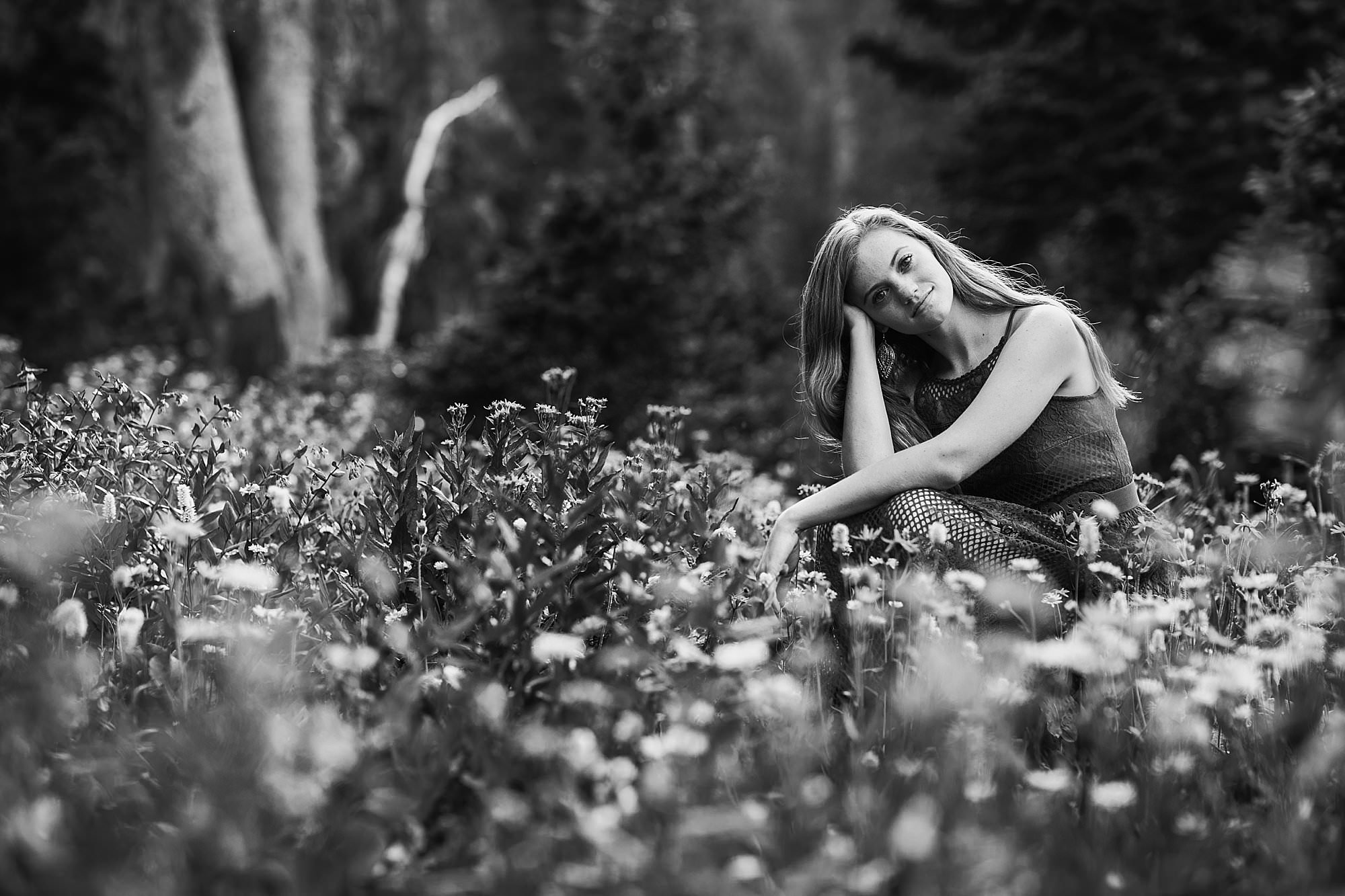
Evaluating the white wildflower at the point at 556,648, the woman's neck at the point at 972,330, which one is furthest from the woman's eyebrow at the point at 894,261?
the white wildflower at the point at 556,648

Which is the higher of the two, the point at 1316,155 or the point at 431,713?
the point at 431,713

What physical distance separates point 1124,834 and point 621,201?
691 centimetres

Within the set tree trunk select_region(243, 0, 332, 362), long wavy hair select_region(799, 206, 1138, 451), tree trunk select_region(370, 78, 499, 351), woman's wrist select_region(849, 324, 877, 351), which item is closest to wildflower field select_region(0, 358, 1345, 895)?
long wavy hair select_region(799, 206, 1138, 451)

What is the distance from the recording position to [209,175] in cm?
891

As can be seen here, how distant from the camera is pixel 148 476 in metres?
3.01

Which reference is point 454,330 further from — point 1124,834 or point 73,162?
point 73,162

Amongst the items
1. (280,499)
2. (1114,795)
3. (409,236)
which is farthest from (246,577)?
(409,236)

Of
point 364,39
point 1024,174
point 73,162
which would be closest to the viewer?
point 1024,174

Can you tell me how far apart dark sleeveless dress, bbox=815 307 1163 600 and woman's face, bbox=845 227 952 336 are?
0.78 feet

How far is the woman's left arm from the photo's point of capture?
2.69 m

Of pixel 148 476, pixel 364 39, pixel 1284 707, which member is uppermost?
pixel 364 39

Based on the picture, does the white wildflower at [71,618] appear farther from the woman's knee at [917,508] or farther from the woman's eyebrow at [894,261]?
the woman's eyebrow at [894,261]

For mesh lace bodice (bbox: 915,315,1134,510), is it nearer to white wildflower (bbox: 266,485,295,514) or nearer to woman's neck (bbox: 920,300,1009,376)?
woman's neck (bbox: 920,300,1009,376)

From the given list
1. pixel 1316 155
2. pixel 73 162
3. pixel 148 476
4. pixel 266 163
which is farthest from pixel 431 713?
pixel 73 162
